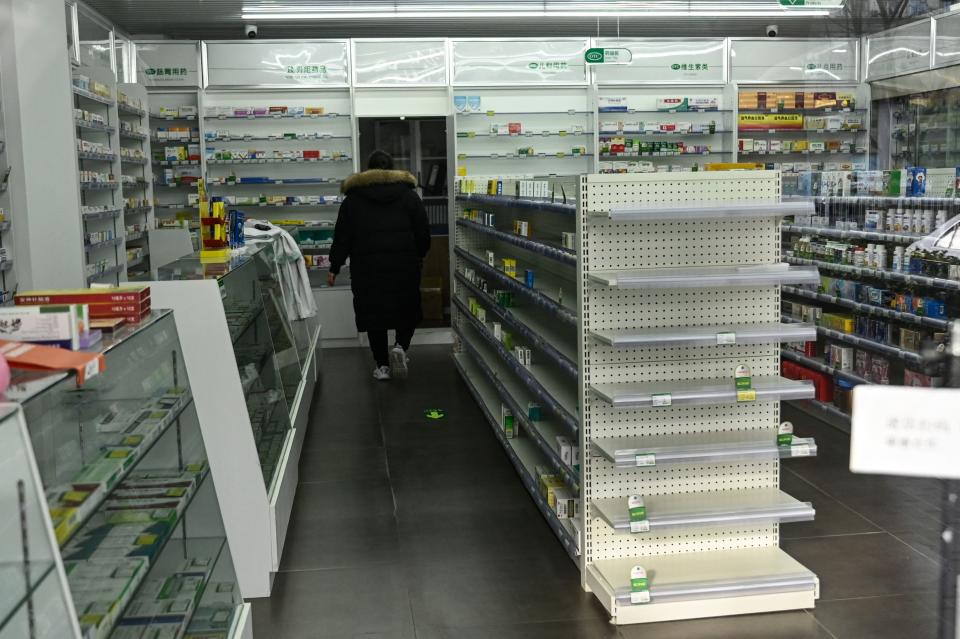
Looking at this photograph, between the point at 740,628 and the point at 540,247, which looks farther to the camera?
the point at 540,247

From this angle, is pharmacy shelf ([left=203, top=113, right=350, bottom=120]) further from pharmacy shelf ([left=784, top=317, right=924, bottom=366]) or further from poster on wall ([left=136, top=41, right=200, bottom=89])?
pharmacy shelf ([left=784, top=317, right=924, bottom=366])

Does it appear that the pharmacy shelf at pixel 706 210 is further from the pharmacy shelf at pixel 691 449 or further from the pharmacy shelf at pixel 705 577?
the pharmacy shelf at pixel 705 577

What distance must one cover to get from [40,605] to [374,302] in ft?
21.6

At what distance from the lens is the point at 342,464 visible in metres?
6.10

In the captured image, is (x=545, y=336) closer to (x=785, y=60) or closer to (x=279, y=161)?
(x=279, y=161)

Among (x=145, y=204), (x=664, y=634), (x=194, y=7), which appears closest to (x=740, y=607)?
(x=664, y=634)

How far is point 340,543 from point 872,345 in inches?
145

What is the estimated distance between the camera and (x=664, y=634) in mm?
3719

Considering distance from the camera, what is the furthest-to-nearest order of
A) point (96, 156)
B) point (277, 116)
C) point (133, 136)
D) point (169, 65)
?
point (277, 116), point (169, 65), point (133, 136), point (96, 156)

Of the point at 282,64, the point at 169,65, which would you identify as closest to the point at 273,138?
the point at 282,64

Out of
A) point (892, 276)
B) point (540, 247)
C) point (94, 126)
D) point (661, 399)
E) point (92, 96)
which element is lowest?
point (661, 399)

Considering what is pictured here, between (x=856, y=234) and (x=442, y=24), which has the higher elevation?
(x=442, y=24)

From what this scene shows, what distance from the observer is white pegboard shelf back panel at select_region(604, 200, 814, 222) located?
3826 millimetres

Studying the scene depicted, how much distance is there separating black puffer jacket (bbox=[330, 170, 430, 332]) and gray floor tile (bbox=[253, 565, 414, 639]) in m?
4.08
